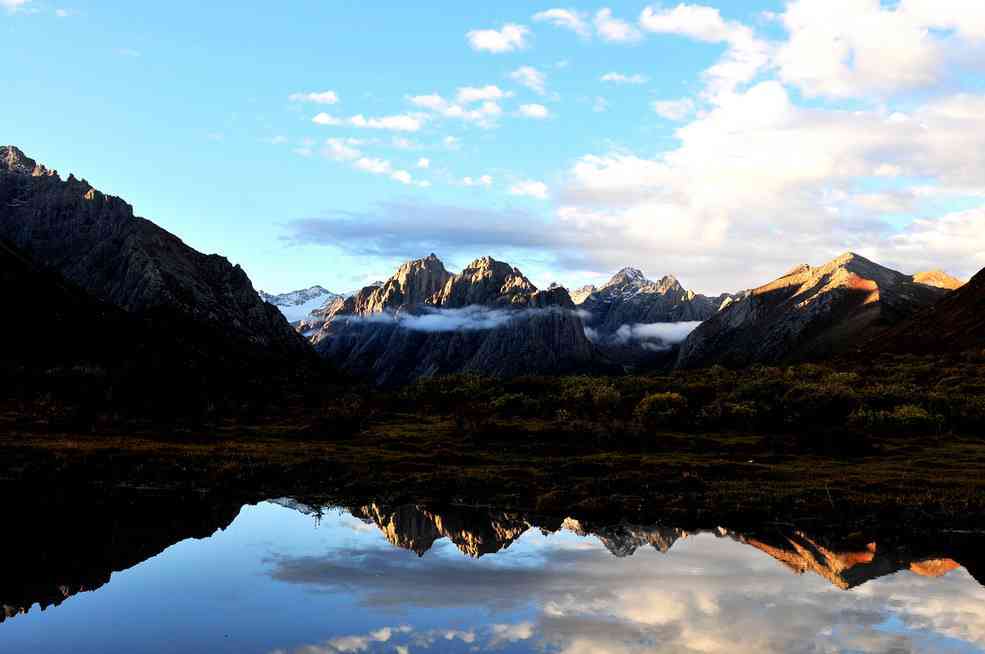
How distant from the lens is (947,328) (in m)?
165

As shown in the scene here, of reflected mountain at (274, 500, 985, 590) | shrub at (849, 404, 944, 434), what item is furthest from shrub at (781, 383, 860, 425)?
reflected mountain at (274, 500, 985, 590)

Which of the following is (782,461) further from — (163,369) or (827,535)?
(163,369)

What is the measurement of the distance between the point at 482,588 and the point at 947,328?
170 m

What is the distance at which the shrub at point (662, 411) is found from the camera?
218 feet

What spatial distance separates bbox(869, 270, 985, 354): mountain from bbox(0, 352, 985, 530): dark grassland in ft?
260

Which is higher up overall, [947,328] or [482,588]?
[947,328]

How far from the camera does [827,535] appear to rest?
32.5m

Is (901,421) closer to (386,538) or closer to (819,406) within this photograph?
(819,406)

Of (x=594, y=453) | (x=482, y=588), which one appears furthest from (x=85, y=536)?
(x=594, y=453)

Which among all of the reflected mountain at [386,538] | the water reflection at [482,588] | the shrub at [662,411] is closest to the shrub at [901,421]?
the shrub at [662,411]

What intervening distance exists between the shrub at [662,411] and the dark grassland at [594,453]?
180mm

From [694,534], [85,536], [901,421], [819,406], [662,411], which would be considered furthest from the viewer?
[662,411]

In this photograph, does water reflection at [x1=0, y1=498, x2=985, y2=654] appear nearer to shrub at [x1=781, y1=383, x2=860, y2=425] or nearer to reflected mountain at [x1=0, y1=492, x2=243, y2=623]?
reflected mountain at [x1=0, y1=492, x2=243, y2=623]

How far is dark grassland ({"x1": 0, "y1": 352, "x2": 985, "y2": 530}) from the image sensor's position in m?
37.9
